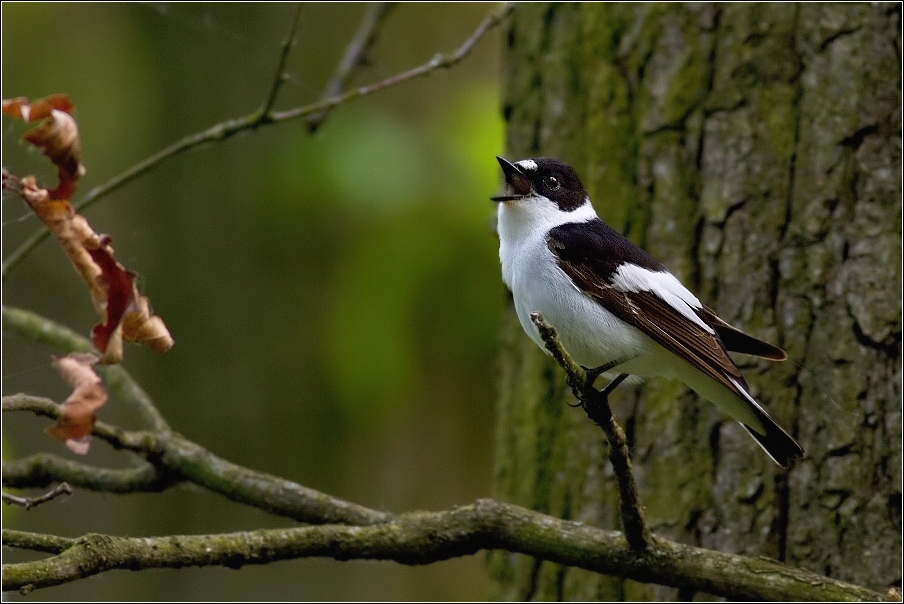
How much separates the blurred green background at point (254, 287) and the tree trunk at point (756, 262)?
192 centimetres

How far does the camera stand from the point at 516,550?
8.04 ft

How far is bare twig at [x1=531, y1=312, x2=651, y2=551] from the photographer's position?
7.21ft

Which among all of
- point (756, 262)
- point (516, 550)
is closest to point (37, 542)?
point (516, 550)

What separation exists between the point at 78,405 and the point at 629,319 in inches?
64.7

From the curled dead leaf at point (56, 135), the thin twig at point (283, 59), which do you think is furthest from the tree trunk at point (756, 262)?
the curled dead leaf at point (56, 135)

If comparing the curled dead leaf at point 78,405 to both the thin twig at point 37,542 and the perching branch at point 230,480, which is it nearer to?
the thin twig at point 37,542

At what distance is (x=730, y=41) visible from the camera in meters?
3.31

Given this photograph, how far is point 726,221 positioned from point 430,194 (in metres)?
2.12

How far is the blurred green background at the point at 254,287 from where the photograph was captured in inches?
217

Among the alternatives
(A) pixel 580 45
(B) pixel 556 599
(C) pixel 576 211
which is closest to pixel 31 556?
(B) pixel 556 599

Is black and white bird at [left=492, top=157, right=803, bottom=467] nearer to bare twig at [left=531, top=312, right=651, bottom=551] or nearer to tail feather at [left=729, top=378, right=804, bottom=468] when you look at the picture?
tail feather at [left=729, top=378, right=804, bottom=468]

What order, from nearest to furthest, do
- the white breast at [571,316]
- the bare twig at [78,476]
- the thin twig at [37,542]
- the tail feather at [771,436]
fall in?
the thin twig at [37,542] → the tail feather at [771,436] → the white breast at [571,316] → the bare twig at [78,476]

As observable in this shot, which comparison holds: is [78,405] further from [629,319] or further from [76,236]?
[629,319]

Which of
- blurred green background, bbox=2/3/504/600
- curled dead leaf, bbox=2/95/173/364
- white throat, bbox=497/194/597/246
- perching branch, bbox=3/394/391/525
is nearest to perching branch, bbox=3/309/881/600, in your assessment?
perching branch, bbox=3/394/391/525
